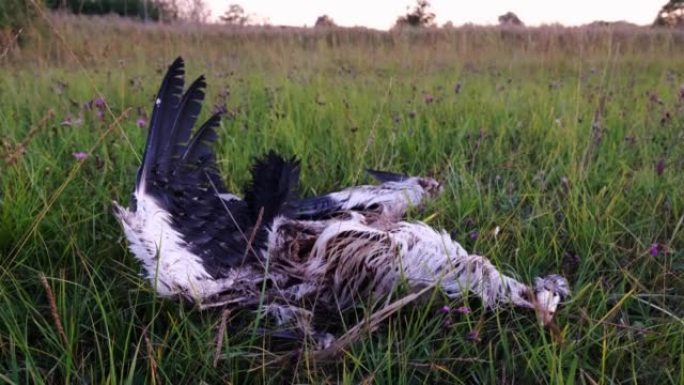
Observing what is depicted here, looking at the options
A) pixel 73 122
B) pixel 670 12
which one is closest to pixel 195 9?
pixel 73 122

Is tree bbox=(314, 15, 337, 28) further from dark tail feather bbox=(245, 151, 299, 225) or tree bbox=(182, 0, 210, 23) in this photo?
dark tail feather bbox=(245, 151, 299, 225)

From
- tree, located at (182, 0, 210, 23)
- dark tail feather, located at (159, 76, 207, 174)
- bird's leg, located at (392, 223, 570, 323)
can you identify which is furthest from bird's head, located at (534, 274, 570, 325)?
tree, located at (182, 0, 210, 23)

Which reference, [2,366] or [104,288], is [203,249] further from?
[2,366]

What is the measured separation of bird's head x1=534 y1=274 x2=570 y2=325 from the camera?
129 cm

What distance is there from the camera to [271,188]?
5.10ft

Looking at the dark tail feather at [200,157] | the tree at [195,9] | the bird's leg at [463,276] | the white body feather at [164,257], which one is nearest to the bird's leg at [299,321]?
the white body feather at [164,257]

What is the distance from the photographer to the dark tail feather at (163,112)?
1.53 meters

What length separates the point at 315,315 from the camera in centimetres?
138

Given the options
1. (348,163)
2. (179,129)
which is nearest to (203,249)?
(179,129)

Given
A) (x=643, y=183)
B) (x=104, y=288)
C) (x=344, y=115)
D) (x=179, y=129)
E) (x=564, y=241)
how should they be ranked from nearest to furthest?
1. (x=104, y=288)
2. (x=179, y=129)
3. (x=564, y=241)
4. (x=643, y=183)
5. (x=344, y=115)

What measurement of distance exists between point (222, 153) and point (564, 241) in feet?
4.74

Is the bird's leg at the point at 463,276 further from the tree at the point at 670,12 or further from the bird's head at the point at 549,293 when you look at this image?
the tree at the point at 670,12

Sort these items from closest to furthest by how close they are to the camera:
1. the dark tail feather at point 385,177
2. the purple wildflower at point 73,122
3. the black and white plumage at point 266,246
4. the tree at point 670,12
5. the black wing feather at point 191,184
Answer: the black and white plumage at point 266,246, the black wing feather at point 191,184, the dark tail feather at point 385,177, the purple wildflower at point 73,122, the tree at point 670,12

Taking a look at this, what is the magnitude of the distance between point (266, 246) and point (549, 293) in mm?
697
